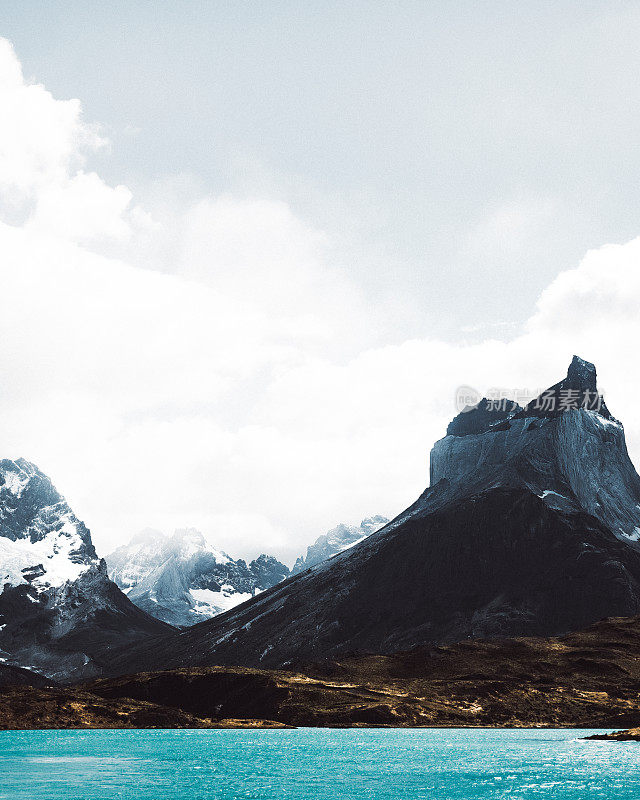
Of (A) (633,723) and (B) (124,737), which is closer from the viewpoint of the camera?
(B) (124,737)

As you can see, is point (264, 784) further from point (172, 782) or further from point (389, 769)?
point (389, 769)

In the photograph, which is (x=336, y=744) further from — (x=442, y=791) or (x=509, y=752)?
(x=442, y=791)

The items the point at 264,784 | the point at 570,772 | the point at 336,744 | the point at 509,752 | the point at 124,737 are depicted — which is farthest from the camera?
the point at 124,737

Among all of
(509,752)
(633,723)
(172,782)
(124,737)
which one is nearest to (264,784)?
(172,782)

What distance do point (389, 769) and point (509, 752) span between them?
107 feet

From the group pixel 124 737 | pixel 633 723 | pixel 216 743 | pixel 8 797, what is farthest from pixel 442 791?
pixel 633 723

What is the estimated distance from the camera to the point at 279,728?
637ft

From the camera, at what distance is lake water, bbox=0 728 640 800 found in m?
88.1

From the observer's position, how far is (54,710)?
7672 inches

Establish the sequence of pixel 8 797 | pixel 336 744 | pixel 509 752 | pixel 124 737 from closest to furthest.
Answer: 1. pixel 8 797
2. pixel 509 752
3. pixel 336 744
4. pixel 124 737

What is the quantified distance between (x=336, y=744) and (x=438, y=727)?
52.1 meters

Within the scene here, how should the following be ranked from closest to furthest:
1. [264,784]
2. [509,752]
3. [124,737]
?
[264,784]
[509,752]
[124,737]

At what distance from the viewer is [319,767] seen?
371 ft

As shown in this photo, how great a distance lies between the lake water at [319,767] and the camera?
289ft
